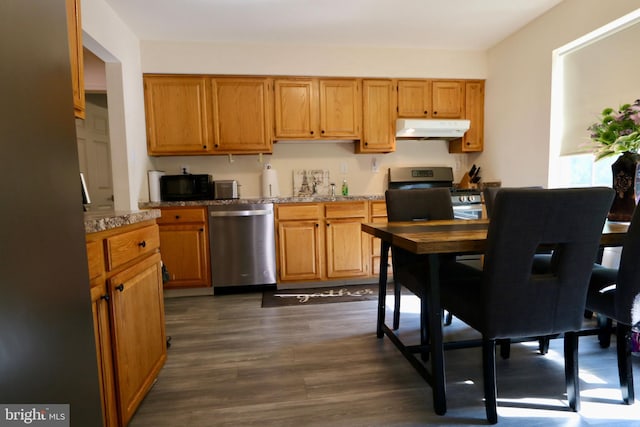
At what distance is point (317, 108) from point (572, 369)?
9.57ft

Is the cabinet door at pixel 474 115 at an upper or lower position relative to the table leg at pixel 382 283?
upper

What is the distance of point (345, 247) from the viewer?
10.6 feet

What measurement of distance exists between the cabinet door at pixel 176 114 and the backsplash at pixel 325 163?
0.94 feet

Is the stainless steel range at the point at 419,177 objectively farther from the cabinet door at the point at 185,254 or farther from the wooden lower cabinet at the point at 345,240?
the cabinet door at the point at 185,254

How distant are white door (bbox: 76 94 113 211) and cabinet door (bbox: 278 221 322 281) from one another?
1990mm

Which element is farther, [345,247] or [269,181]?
[269,181]

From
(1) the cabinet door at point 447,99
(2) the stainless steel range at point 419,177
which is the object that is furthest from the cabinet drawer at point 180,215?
(1) the cabinet door at point 447,99

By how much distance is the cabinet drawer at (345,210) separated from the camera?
3.20m

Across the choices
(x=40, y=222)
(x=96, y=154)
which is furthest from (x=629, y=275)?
(x=96, y=154)

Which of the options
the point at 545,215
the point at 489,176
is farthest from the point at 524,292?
the point at 489,176

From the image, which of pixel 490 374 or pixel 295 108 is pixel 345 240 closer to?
pixel 295 108

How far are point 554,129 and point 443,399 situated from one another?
8.49 feet

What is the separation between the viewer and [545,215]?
3.76 ft

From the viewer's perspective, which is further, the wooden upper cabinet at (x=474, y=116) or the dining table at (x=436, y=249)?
the wooden upper cabinet at (x=474, y=116)
